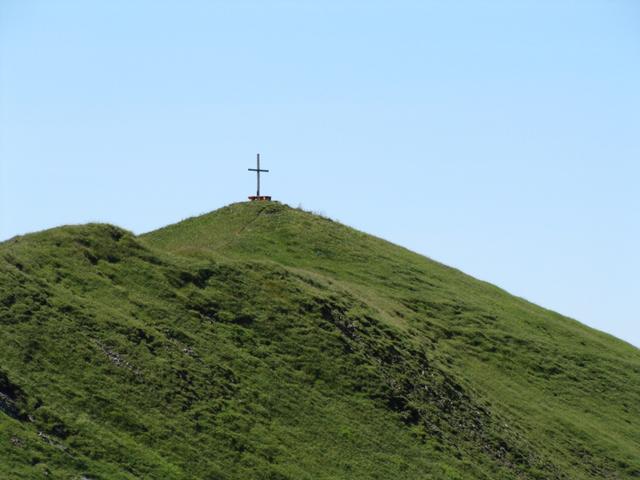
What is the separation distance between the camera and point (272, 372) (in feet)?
182

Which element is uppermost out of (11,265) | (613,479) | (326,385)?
(11,265)

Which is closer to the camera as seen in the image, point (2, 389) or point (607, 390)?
point (2, 389)

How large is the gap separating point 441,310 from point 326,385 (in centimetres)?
2231

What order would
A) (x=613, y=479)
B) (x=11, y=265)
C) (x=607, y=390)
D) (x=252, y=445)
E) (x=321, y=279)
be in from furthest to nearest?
(x=607, y=390), (x=321, y=279), (x=613, y=479), (x=11, y=265), (x=252, y=445)

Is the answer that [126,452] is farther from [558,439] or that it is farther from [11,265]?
[558,439]

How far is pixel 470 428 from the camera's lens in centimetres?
5994

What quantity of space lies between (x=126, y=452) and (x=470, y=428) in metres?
22.8

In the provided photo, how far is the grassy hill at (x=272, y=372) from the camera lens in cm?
4531

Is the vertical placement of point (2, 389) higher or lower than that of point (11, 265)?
lower

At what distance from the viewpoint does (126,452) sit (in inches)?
1704

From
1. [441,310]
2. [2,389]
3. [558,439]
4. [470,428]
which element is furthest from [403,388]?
[2,389]

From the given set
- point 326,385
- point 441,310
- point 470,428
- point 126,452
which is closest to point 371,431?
point 326,385

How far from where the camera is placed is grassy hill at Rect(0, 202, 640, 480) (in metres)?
45.3

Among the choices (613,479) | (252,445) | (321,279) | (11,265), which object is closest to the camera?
(252,445)
